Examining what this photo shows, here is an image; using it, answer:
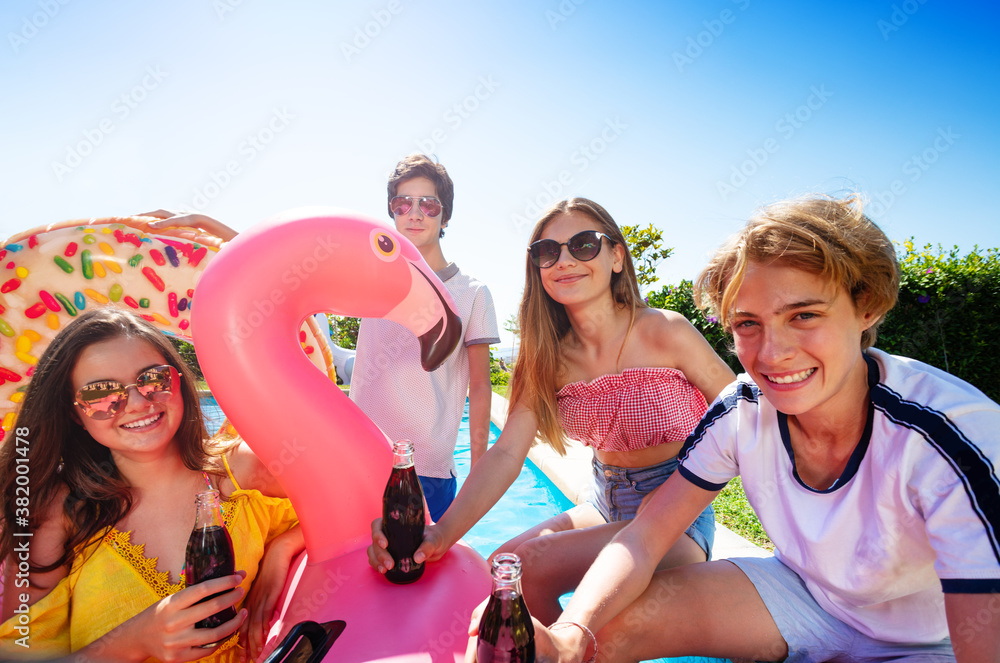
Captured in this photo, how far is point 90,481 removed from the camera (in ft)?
5.58

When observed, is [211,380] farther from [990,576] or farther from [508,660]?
[990,576]

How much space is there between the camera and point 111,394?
5.54 ft

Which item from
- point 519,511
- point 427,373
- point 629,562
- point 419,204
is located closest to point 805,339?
point 629,562

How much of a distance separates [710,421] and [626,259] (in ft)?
3.36

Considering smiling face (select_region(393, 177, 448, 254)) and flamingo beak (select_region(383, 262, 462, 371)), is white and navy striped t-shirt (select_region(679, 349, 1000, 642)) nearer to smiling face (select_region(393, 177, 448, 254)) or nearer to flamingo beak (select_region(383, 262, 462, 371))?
flamingo beak (select_region(383, 262, 462, 371))

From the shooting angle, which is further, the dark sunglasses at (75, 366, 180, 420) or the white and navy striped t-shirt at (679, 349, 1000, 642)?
the dark sunglasses at (75, 366, 180, 420)

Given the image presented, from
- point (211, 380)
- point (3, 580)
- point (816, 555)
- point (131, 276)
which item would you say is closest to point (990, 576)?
point (816, 555)

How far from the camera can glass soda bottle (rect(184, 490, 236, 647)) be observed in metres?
1.45

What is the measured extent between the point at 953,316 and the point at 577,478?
505 centimetres

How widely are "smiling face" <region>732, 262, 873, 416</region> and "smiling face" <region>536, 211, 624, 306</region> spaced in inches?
35.0

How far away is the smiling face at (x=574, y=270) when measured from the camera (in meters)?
2.35

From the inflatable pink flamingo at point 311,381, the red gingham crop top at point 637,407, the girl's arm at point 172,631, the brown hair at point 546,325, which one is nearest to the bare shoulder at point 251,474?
the inflatable pink flamingo at point 311,381

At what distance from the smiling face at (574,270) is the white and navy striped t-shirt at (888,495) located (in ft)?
2.63

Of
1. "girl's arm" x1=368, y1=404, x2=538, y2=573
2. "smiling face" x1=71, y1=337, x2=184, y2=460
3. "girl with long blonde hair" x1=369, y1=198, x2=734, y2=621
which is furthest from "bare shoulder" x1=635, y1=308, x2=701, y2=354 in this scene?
"smiling face" x1=71, y1=337, x2=184, y2=460
